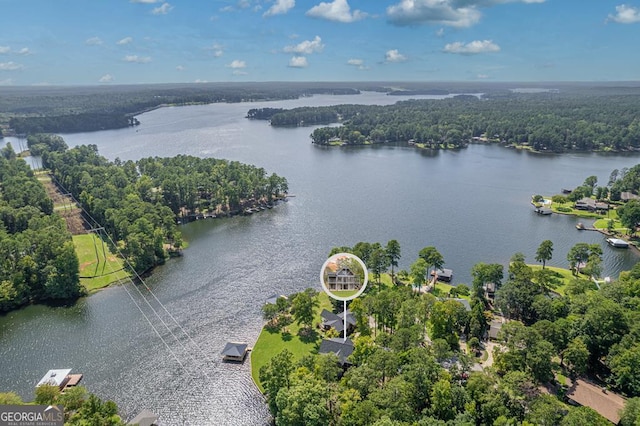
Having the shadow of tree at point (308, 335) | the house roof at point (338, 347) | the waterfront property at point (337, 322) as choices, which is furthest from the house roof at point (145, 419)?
the waterfront property at point (337, 322)

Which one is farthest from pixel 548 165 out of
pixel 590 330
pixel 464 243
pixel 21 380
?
pixel 21 380

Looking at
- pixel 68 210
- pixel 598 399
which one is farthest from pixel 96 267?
pixel 598 399

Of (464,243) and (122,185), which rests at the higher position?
(122,185)

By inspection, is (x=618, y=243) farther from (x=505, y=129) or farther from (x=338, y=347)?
(x=505, y=129)

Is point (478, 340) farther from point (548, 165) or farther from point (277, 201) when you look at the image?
point (548, 165)

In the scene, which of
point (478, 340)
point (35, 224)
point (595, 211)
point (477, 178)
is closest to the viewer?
point (478, 340)

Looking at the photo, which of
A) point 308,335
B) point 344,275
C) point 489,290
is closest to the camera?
point 344,275
